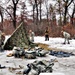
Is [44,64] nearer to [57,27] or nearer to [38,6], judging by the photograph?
[57,27]

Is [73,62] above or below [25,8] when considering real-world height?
below

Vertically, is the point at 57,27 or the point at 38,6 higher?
the point at 38,6

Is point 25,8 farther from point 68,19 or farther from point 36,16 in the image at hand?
point 68,19

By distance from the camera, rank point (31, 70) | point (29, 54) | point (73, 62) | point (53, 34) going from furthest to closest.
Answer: point (53, 34) → point (29, 54) → point (73, 62) → point (31, 70)

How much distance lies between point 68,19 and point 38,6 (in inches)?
278

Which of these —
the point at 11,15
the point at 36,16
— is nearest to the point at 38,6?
the point at 36,16

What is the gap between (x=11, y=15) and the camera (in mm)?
47156

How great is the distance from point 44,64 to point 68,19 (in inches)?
1659

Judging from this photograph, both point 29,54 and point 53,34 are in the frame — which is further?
point 53,34

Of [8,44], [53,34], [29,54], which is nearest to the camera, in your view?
[29,54]

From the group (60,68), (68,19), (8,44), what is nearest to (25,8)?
(68,19)

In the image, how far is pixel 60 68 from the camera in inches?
478

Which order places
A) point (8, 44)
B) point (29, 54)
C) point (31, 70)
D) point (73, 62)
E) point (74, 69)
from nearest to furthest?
point (31, 70) → point (74, 69) → point (73, 62) → point (29, 54) → point (8, 44)

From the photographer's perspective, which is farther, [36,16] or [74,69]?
[36,16]
